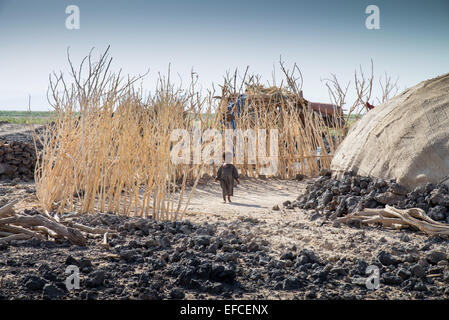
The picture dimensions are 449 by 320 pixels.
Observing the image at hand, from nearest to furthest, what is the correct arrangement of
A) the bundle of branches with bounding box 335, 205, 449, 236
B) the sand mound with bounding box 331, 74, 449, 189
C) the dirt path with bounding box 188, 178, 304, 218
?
the bundle of branches with bounding box 335, 205, 449, 236, the sand mound with bounding box 331, 74, 449, 189, the dirt path with bounding box 188, 178, 304, 218

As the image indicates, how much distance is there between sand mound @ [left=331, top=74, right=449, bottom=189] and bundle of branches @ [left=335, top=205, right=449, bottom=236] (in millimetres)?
511

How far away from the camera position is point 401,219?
3514mm

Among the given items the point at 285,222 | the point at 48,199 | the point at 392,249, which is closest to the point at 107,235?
the point at 48,199

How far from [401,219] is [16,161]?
22.3ft

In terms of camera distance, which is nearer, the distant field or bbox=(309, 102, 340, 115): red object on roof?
the distant field

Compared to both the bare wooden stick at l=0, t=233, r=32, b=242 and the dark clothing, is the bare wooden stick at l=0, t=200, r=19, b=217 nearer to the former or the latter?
the bare wooden stick at l=0, t=233, r=32, b=242

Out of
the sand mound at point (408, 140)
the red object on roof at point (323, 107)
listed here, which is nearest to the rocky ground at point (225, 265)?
the sand mound at point (408, 140)

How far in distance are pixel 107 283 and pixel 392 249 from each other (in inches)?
78.1

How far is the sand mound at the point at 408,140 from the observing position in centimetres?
389

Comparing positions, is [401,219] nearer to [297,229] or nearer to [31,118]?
[297,229]

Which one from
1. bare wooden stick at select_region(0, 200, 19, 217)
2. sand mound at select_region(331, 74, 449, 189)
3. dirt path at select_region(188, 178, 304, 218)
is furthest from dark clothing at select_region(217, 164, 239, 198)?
bare wooden stick at select_region(0, 200, 19, 217)

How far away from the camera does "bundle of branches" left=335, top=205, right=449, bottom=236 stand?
3246mm

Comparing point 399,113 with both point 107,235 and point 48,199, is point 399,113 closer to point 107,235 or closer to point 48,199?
point 107,235
